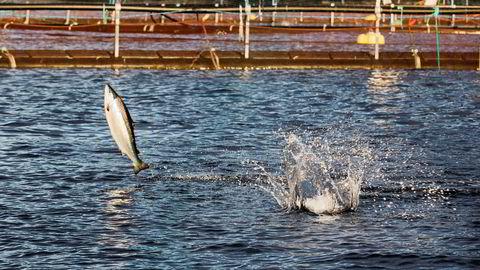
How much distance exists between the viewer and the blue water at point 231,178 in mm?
13375

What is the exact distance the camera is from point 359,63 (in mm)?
38094

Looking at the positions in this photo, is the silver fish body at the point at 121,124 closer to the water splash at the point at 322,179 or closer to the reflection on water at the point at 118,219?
the reflection on water at the point at 118,219

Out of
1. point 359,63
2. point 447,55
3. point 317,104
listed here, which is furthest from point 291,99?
point 447,55

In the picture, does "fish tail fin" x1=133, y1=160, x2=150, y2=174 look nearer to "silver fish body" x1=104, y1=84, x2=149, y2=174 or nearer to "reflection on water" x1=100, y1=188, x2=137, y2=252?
"silver fish body" x1=104, y1=84, x2=149, y2=174

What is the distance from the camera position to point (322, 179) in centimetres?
1730

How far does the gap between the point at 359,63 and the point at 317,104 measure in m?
7.71

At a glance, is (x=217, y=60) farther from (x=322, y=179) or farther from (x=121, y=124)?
(x=121, y=124)

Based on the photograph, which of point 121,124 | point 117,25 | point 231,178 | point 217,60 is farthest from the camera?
point 217,60

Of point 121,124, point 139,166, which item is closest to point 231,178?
point 139,166

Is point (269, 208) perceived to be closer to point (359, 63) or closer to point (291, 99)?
point (291, 99)

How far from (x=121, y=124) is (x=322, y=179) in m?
3.12

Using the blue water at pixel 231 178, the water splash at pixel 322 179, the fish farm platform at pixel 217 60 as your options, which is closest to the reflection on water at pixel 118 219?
the blue water at pixel 231 178

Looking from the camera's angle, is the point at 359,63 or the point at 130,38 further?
the point at 130,38

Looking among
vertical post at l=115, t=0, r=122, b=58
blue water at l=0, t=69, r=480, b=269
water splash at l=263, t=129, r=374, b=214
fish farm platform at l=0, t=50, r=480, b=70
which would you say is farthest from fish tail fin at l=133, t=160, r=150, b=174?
fish farm platform at l=0, t=50, r=480, b=70
